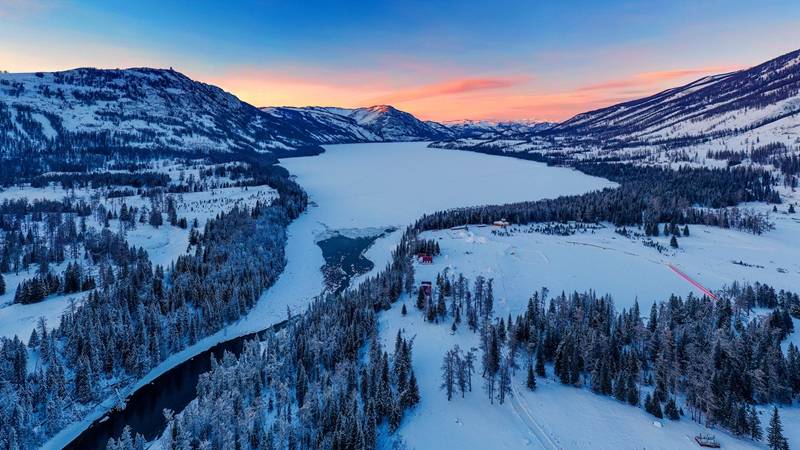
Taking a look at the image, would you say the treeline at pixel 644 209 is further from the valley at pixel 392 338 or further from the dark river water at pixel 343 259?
the dark river water at pixel 343 259

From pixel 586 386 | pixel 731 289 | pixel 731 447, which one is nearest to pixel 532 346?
pixel 586 386

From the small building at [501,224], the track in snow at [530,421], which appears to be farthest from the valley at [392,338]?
the small building at [501,224]

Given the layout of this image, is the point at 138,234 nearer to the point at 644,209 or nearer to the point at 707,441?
the point at 707,441

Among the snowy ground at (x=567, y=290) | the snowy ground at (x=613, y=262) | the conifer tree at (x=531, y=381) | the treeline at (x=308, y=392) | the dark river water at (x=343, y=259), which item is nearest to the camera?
the treeline at (x=308, y=392)

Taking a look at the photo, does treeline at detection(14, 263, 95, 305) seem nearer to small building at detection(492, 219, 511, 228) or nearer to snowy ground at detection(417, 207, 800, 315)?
snowy ground at detection(417, 207, 800, 315)

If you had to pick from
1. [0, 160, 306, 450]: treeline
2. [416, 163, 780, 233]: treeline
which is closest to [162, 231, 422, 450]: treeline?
[0, 160, 306, 450]: treeline

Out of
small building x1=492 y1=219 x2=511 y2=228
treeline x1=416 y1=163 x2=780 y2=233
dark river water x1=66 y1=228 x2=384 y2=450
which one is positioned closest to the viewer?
dark river water x1=66 y1=228 x2=384 y2=450
